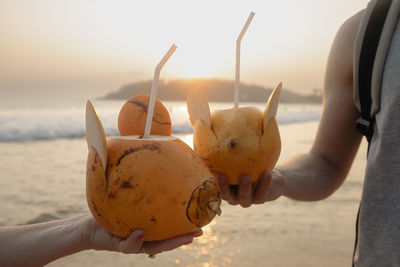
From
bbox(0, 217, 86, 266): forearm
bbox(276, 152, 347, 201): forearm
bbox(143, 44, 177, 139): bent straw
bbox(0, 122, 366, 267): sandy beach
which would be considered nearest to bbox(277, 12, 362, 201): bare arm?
bbox(276, 152, 347, 201): forearm

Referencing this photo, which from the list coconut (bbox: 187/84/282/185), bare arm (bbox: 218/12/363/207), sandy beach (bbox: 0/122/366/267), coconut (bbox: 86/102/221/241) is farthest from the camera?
sandy beach (bbox: 0/122/366/267)

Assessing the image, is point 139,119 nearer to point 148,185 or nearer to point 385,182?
point 148,185

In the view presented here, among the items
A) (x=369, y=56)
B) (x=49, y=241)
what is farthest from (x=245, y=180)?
(x=49, y=241)

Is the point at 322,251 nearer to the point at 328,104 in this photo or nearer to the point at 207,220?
the point at 328,104

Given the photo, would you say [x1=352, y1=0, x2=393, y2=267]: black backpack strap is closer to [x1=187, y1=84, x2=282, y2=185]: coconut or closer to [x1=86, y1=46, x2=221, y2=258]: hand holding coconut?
[x1=187, y1=84, x2=282, y2=185]: coconut

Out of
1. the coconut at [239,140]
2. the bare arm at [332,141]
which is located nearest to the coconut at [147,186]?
the coconut at [239,140]

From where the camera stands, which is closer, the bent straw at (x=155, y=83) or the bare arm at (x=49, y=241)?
the bent straw at (x=155, y=83)

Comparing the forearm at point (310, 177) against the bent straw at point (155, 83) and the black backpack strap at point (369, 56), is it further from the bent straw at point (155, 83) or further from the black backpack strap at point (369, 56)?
the bent straw at point (155, 83)
